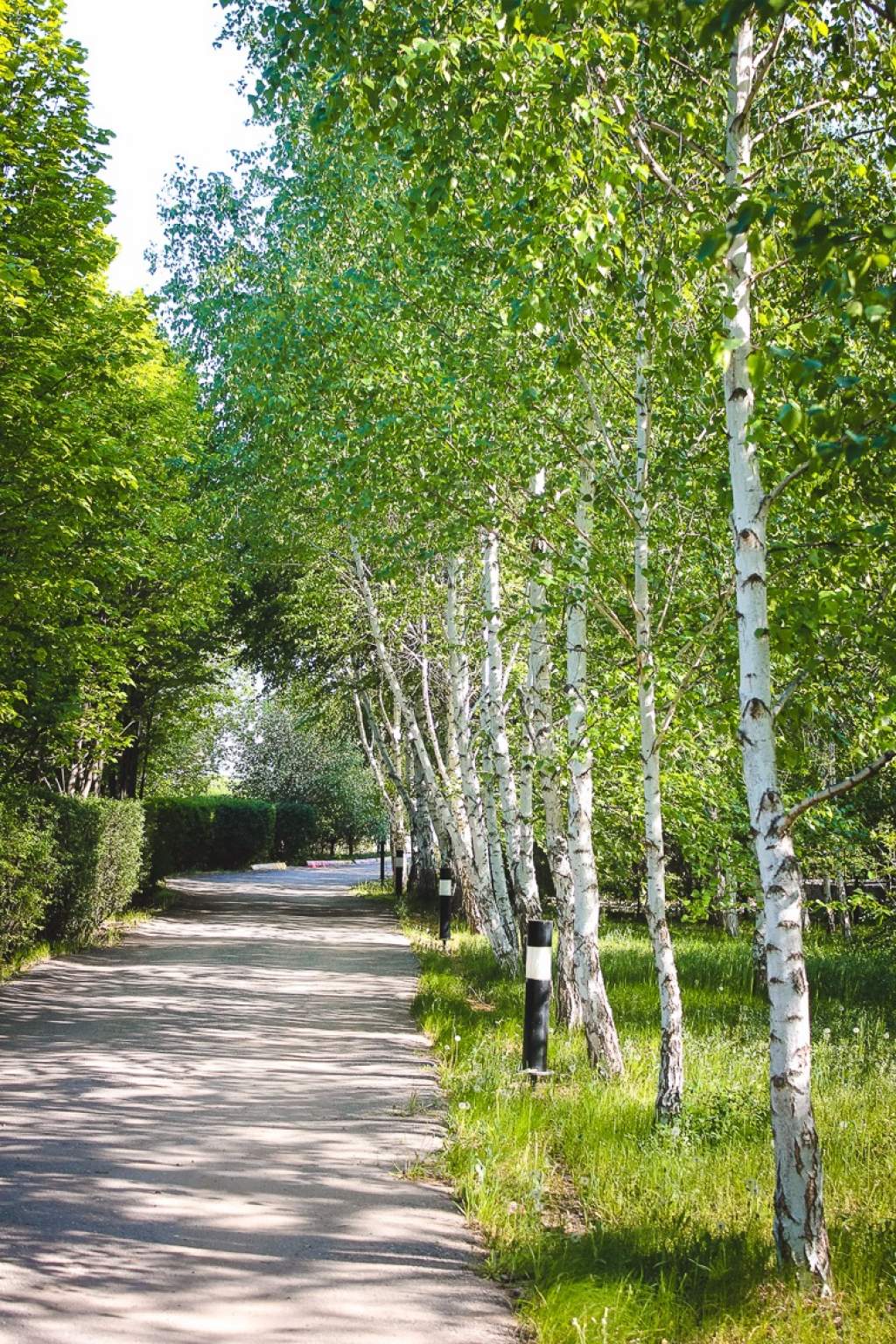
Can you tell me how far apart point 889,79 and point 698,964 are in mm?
11995

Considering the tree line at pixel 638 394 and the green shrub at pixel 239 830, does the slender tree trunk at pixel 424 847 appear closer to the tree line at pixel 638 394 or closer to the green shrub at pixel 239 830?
the tree line at pixel 638 394

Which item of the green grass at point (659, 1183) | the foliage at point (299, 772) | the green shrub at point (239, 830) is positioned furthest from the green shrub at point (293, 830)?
the green grass at point (659, 1183)

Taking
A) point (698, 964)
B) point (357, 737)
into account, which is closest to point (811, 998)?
point (698, 964)

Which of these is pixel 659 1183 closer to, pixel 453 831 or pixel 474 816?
pixel 474 816

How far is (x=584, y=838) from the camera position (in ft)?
28.5

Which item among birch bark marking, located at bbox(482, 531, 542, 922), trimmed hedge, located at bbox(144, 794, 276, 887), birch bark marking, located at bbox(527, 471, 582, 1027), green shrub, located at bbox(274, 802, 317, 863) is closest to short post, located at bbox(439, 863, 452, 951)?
birch bark marking, located at bbox(482, 531, 542, 922)

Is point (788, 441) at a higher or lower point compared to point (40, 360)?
lower

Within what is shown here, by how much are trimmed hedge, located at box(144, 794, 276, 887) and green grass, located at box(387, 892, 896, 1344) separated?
2087 cm

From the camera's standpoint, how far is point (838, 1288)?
13.3ft

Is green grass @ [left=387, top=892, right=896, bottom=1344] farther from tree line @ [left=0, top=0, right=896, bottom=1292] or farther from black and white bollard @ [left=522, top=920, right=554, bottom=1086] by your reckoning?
tree line @ [left=0, top=0, right=896, bottom=1292]

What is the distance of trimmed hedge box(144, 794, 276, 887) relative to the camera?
3172cm

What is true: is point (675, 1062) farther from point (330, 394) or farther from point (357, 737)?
point (357, 737)

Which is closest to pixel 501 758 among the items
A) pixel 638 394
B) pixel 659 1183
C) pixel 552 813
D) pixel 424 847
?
pixel 552 813

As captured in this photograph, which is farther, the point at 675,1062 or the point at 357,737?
the point at 357,737
